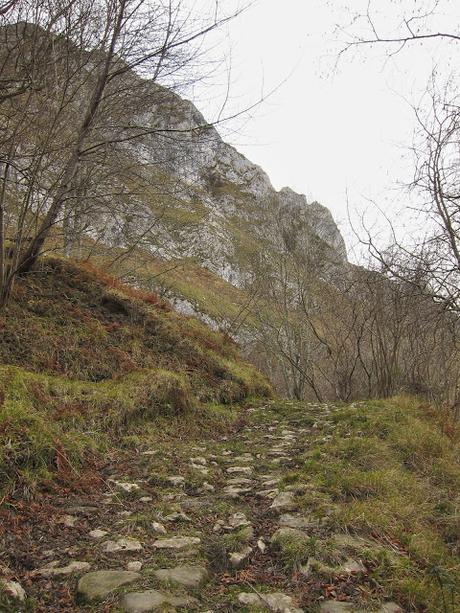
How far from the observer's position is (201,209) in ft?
70.9

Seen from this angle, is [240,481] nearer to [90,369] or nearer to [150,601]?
[150,601]

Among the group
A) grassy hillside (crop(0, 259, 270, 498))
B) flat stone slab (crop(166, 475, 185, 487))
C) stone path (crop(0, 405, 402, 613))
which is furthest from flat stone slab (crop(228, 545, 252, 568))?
grassy hillside (crop(0, 259, 270, 498))

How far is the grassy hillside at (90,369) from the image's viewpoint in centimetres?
400

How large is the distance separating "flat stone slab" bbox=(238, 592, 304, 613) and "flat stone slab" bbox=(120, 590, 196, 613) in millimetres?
276

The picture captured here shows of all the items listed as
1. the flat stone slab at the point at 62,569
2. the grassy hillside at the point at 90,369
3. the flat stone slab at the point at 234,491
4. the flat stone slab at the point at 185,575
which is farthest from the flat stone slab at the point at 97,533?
the flat stone slab at the point at 234,491

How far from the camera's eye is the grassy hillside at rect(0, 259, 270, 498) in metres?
4.00

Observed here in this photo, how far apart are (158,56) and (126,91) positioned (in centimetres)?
107

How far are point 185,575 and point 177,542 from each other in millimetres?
444

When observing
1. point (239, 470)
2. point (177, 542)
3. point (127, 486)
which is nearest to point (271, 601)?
point (177, 542)

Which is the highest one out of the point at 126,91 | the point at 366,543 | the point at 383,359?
the point at 126,91

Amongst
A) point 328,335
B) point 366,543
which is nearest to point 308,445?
point 366,543

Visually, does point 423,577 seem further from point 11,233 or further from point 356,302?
point 356,302

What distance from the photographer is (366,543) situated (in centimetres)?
304

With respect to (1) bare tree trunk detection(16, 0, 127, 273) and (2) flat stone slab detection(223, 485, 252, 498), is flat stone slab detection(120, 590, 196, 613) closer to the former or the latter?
(2) flat stone slab detection(223, 485, 252, 498)
